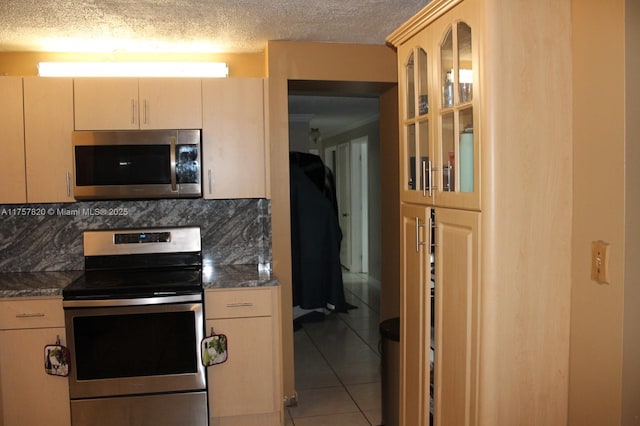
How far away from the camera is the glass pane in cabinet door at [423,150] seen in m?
2.28

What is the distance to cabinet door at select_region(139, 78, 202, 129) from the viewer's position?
128 inches

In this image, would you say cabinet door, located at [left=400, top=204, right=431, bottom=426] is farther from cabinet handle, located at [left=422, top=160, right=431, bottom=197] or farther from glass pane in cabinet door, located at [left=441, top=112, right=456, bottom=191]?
glass pane in cabinet door, located at [left=441, top=112, right=456, bottom=191]

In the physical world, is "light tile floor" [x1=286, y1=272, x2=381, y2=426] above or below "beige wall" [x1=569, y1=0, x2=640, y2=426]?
below

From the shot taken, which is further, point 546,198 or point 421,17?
point 421,17

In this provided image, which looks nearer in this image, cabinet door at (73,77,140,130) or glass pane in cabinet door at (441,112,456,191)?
glass pane in cabinet door at (441,112,456,191)

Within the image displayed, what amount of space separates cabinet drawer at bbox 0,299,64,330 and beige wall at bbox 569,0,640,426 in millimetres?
2496

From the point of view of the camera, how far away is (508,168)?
1.85 meters

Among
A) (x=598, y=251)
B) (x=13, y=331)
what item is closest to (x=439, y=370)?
(x=598, y=251)

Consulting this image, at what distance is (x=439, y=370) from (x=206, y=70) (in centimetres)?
226

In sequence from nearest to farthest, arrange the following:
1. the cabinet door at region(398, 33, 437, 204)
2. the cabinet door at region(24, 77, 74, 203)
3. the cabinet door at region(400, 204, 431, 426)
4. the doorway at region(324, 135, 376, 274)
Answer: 1. the cabinet door at region(398, 33, 437, 204)
2. the cabinet door at region(400, 204, 431, 426)
3. the cabinet door at region(24, 77, 74, 203)
4. the doorway at region(324, 135, 376, 274)

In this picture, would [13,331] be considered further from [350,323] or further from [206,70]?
[350,323]

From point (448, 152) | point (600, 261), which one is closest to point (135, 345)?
point (448, 152)

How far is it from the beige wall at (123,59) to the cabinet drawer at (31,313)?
1486 mm

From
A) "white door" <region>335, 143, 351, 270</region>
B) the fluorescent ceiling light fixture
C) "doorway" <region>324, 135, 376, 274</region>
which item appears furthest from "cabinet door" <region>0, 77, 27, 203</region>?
"white door" <region>335, 143, 351, 270</region>
